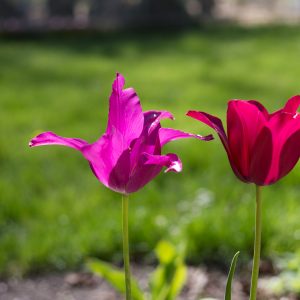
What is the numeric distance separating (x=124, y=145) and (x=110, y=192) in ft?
7.12

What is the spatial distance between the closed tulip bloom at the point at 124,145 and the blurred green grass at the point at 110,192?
4.67 feet

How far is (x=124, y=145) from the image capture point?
101 centimetres

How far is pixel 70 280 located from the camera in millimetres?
2355

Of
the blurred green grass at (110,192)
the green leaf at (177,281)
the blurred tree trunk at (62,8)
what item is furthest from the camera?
the blurred tree trunk at (62,8)

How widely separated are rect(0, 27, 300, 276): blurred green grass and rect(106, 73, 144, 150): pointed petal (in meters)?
1.43

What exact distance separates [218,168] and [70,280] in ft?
4.31

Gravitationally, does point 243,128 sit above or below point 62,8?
above

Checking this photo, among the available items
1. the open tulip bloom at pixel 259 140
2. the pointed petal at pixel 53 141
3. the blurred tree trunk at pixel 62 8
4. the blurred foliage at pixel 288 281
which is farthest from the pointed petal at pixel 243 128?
the blurred tree trunk at pixel 62 8

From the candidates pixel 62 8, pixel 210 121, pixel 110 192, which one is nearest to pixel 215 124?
pixel 210 121

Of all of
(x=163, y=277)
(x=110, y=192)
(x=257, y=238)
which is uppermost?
(x=257, y=238)

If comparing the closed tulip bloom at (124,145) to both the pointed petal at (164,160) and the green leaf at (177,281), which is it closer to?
the pointed petal at (164,160)

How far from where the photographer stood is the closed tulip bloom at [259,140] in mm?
985

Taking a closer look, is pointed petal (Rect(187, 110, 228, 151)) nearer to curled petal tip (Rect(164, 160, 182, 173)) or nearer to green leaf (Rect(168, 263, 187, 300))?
curled petal tip (Rect(164, 160, 182, 173))

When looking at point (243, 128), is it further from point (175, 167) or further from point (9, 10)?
point (9, 10)
